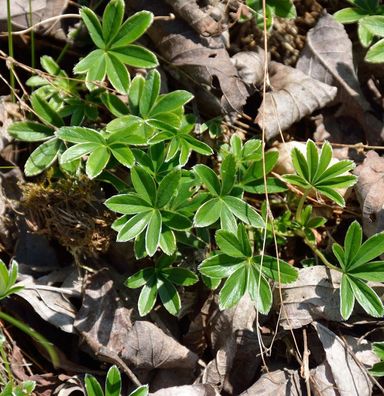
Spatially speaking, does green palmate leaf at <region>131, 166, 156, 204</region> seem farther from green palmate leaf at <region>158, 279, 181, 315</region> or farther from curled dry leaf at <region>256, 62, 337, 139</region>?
curled dry leaf at <region>256, 62, 337, 139</region>

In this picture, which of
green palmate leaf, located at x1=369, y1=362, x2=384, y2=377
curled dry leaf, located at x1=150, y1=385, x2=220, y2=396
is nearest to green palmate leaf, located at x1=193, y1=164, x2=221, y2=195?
curled dry leaf, located at x1=150, y1=385, x2=220, y2=396

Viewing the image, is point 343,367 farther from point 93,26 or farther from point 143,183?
point 93,26

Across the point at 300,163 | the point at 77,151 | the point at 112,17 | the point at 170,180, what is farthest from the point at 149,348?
the point at 112,17

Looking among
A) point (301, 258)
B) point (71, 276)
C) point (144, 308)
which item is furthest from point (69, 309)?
point (301, 258)

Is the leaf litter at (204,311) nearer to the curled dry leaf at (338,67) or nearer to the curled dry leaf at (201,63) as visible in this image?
the curled dry leaf at (201,63)

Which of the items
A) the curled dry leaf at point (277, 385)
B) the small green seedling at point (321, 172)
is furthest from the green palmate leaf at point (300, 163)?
the curled dry leaf at point (277, 385)

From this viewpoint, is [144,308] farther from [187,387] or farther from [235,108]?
[235,108]
